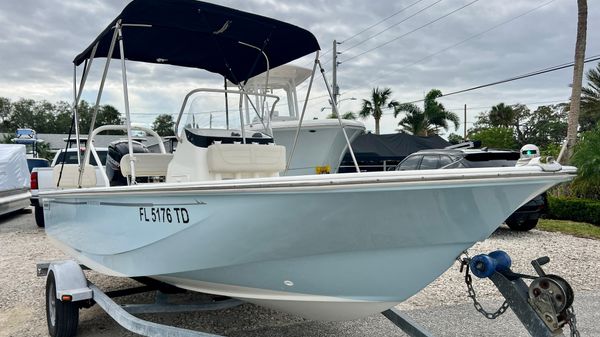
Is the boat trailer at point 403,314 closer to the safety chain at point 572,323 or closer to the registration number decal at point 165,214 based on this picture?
the safety chain at point 572,323

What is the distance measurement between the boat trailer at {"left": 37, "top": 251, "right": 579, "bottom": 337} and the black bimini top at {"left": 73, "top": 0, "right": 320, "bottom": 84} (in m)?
2.03

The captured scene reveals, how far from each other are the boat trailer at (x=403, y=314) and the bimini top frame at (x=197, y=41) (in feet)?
3.06

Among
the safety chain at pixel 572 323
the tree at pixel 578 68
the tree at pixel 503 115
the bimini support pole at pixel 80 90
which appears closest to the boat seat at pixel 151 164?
the bimini support pole at pixel 80 90

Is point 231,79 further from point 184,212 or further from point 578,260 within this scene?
point 578,260

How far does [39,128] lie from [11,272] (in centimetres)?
6048

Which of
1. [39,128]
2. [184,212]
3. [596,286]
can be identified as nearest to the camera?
[184,212]

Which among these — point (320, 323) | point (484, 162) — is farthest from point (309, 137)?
point (320, 323)

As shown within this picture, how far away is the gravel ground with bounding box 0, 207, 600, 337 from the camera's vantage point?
3756 mm

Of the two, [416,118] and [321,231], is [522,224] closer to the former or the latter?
[321,231]

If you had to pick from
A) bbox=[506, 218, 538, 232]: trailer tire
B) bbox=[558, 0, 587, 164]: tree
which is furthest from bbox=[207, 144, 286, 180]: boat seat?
bbox=[558, 0, 587, 164]: tree

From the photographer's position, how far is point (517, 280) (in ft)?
8.05

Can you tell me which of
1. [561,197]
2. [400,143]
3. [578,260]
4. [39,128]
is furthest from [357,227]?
[39,128]

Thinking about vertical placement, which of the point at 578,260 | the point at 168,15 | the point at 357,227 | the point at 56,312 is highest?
the point at 168,15

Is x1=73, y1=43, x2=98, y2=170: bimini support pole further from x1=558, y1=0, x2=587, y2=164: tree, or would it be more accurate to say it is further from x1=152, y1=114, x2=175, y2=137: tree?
x1=558, y1=0, x2=587, y2=164: tree
